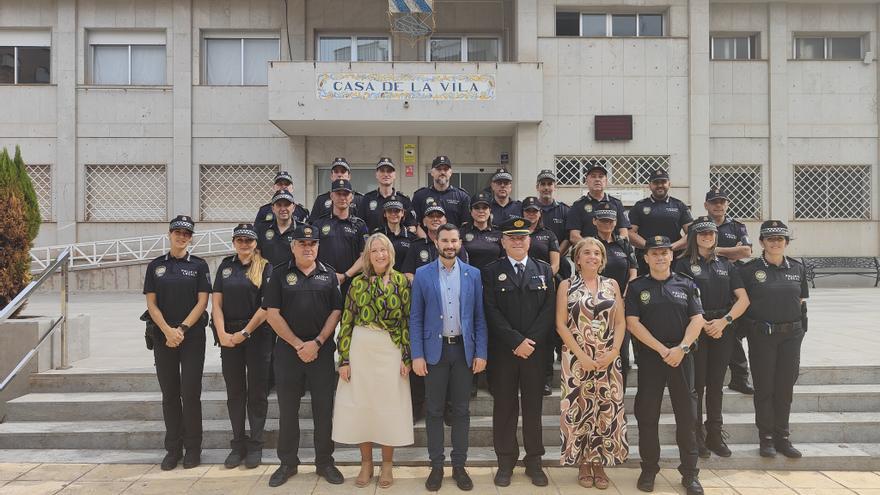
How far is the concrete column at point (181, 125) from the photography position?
14.8m

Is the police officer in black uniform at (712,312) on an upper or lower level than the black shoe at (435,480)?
upper

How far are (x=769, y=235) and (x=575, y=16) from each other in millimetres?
10983

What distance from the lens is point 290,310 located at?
4484 millimetres

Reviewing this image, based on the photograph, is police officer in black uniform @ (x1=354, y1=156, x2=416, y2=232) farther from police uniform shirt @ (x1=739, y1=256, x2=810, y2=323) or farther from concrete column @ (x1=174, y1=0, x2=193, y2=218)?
concrete column @ (x1=174, y1=0, x2=193, y2=218)

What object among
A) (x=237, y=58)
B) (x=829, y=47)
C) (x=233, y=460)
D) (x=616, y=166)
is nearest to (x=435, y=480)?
(x=233, y=460)

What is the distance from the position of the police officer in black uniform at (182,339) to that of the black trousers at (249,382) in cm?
28

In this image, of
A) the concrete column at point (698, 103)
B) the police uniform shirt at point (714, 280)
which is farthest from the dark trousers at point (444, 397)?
the concrete column at point (698, 103)

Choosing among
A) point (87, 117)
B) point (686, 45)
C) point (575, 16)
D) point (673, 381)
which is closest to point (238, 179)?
point (87, 117)

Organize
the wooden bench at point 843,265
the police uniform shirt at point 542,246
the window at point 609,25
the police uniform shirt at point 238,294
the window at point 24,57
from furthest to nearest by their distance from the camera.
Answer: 1. the window at point 24,57
2. the wooden bench at point 843,265
3. the window at point 609,25
4. the police uniform shirt at point 542,246
5. the police uniform shirt at point 238,294

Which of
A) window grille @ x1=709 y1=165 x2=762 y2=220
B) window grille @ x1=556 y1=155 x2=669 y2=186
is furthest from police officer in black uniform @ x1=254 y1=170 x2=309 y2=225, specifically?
window grille @ x1=709 y1=165 x2=762 y2=220

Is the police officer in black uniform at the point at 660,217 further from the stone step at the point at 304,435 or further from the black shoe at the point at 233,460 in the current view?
the black shoe at the point at 233,460

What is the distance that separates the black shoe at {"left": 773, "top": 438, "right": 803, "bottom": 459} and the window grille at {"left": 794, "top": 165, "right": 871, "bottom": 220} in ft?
40.6

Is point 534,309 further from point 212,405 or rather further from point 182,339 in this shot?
point 212,405

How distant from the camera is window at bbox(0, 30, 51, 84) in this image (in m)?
15.0
